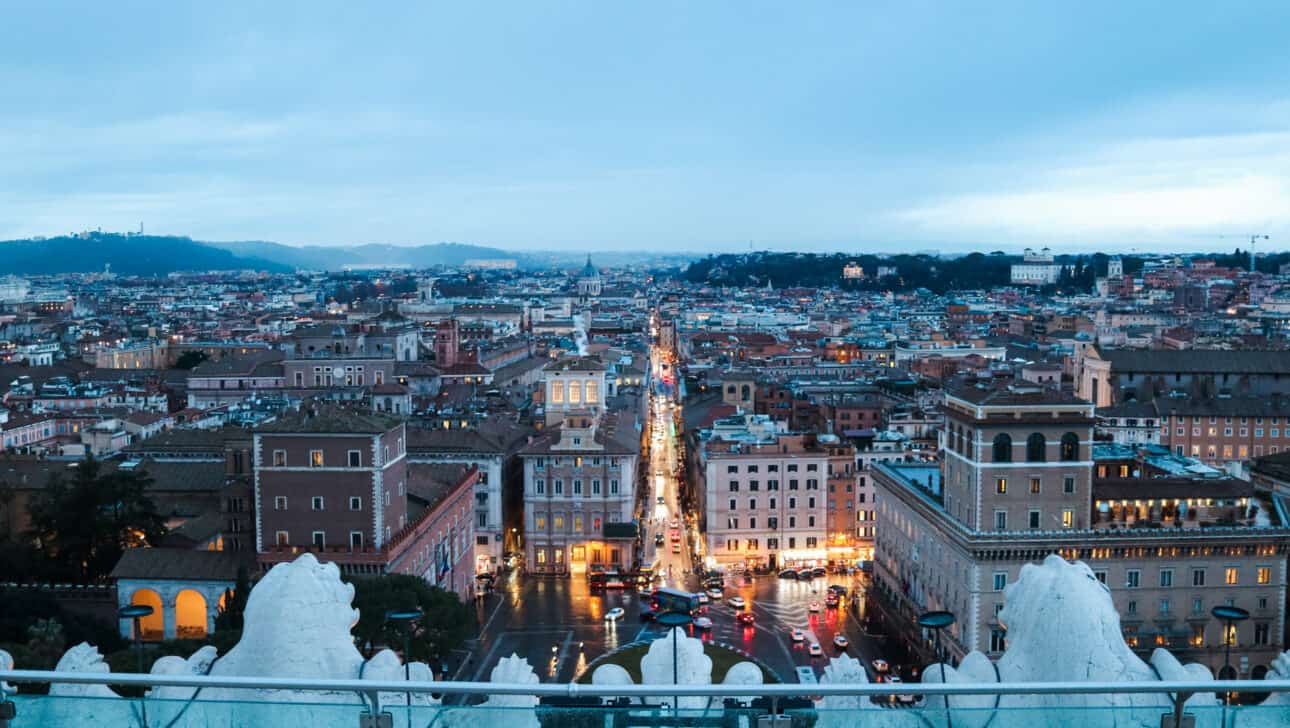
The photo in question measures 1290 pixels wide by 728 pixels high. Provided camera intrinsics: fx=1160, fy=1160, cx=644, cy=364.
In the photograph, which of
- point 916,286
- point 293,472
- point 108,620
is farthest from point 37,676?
point 916,286

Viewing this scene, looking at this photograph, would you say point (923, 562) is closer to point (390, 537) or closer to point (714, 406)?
point (390, 537)

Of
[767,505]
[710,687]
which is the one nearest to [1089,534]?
[767,505]

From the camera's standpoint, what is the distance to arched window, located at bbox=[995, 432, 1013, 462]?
25.7m

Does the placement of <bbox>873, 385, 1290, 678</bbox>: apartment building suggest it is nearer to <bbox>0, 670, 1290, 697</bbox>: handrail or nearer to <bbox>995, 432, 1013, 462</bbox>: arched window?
<bbox>995, 432, 1013, 462</bbox>: arched window

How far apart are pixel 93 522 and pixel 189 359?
54060 millimetres

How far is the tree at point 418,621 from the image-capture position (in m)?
21.3

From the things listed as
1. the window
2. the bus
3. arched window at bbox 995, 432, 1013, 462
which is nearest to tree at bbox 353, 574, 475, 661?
the bus

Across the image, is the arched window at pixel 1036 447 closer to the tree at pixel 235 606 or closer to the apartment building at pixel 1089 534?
the apartment building at pixel 1089 534

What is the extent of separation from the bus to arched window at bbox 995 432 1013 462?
8565 mm

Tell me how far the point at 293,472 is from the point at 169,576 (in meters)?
3.59

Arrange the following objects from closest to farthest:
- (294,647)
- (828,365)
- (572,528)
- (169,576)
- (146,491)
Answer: (294,647) → (169,576) → (146,491) → (572,528) → (828,365)

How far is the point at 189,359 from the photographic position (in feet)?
259

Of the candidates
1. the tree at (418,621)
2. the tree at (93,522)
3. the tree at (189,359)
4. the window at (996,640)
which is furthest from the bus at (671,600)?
the tree at (189,359)

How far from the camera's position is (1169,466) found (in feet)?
101
